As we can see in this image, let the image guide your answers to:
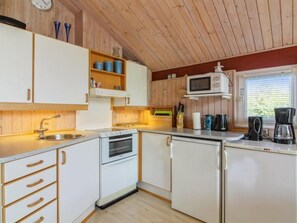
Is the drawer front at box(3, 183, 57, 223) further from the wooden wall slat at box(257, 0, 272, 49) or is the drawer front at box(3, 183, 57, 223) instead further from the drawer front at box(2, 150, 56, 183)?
the wooden wall slat at box(257, 0, 272, 49)

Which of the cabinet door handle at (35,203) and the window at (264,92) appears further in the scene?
the window at (264,92)

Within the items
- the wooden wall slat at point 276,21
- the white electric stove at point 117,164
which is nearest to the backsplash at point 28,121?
the white electric stove at point 117,164

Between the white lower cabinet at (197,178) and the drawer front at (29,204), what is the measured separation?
1.38 metres

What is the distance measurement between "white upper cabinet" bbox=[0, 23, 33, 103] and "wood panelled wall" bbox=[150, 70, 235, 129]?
2099 millimetres

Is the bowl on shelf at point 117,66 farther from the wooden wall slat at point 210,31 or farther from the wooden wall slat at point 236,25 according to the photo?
the wooden wall slat at point 236,25

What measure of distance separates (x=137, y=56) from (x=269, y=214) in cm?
283

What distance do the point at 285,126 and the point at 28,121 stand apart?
2.85 metres

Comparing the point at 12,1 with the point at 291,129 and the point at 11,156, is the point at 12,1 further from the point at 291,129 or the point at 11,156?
the point at 291,129

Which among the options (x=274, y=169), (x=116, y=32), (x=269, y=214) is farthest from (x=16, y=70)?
(x=269, y=214)

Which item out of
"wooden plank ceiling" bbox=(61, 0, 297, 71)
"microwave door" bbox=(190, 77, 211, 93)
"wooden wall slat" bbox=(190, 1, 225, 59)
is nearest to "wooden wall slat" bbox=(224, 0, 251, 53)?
"wooden plank ceiling" bbox=(61, 0, 297, 71)

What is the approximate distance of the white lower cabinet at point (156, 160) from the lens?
2.56m

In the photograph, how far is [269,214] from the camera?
169 cm

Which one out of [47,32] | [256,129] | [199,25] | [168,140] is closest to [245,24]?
[199,25]

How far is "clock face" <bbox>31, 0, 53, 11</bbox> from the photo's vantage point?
2.29m
